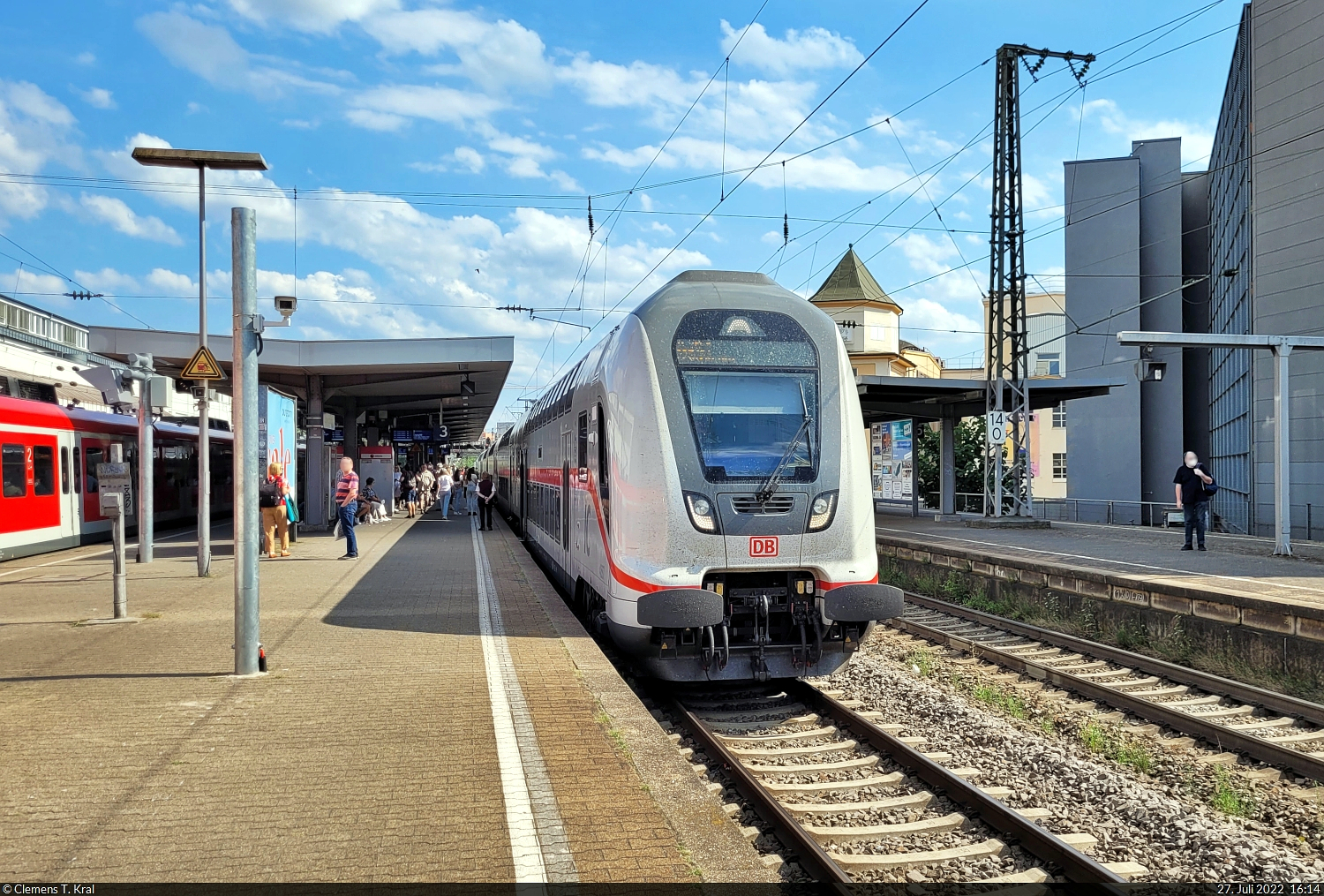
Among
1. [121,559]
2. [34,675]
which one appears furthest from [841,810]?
[121,559]

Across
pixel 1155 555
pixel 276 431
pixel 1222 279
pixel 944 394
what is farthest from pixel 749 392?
pixel 1222 279

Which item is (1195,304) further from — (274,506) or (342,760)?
(342,760)

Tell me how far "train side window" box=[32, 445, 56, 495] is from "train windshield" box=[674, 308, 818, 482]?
568 inches

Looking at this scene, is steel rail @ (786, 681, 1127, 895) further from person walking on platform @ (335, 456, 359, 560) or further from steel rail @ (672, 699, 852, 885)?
person walking on platform @ (335, 456, 359, 560)

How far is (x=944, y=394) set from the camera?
80.4 ft

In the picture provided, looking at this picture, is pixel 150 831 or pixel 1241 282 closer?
pixel 150 831

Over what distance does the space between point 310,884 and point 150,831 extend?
105 cm

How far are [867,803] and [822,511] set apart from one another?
2.73 m

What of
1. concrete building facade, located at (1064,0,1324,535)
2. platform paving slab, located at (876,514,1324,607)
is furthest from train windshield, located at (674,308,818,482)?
concrete building facade, located at (1064,0,1324,535)

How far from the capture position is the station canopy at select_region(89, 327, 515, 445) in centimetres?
2083

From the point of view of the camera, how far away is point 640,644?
25.8 ft

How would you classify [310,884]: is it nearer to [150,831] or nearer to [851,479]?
[150,831]

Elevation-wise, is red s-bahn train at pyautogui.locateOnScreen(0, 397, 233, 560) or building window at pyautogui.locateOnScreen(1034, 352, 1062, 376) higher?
building window at pyautogui.locateOnScreen(1034, 352, 1062, 376)

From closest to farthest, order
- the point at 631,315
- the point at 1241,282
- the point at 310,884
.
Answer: the point at 310,884 → the point at 631,315 → the point at 1241,282
